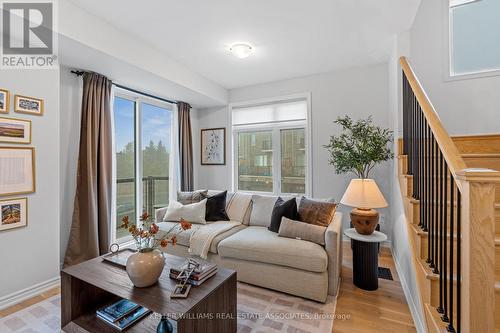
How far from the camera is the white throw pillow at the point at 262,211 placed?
3014 mm

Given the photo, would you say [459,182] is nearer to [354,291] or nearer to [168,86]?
[354,291]

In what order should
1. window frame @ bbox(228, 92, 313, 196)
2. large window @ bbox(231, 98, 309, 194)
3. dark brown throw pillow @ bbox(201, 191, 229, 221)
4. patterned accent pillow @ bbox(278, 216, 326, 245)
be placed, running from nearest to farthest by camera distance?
patterned accent pillow @ bbox(278, 216, 326, 245) → dark brown throw pillow @ bbox(201, 191, 229, 221) → window frame @ bbox(228, 92, 313, 196) → large window @ bbox(231, 98, 309, 194)

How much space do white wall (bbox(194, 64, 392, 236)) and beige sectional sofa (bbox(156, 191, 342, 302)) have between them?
125cm

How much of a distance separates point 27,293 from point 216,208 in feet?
6.55

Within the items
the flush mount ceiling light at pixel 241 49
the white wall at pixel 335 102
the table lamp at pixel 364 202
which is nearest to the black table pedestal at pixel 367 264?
the table lamp at pixel 364 202

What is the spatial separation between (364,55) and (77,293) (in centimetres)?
397

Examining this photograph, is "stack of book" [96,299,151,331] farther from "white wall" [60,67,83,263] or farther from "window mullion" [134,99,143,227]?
"window mullion" [134,99,143,227]

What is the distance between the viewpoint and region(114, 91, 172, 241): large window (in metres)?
3.54

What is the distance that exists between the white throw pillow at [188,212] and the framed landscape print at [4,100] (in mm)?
1900

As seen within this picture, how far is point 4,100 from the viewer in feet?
6.93

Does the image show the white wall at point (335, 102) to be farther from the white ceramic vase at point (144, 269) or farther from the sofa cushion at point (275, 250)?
the white ceramic vase at point (144, 269)

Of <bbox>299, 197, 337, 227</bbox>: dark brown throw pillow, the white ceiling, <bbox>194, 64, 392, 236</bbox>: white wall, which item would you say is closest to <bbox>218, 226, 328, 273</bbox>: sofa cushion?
<bbox>299, 197, 337, 227</bbox>: dark brown throw pillow

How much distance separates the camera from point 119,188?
11.5 feet

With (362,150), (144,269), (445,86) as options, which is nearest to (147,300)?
(144,269)
